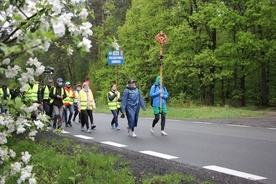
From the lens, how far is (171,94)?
36656 millimetres

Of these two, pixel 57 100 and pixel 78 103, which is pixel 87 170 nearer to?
pixel 78 103

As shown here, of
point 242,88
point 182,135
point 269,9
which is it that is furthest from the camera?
point 242,88

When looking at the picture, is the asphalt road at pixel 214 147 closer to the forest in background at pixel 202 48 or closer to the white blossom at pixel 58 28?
the white blossom at pixel 58 28

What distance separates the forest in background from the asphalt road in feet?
28.0

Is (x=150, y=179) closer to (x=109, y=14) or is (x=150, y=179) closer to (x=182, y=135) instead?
(x=182, y=135)

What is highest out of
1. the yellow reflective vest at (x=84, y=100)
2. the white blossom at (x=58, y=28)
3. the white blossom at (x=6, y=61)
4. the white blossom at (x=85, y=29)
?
the white blossom at (x=85, y=29)

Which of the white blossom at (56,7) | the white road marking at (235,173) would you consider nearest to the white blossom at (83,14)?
the white blossom at (56,7)

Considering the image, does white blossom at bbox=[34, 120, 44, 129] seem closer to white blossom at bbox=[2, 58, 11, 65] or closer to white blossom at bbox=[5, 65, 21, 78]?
white blossom at bbox=[5, 65, 21, 78]

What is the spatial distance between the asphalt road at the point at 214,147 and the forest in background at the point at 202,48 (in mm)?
8531

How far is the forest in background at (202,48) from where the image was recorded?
27.1 m

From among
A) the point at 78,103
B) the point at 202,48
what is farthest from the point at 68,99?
the point at 202,48

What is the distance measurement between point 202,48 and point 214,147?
2272cm

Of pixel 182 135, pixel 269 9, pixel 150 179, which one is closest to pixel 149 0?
pixel 269 9

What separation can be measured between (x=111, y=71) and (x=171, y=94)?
33.5 feet
